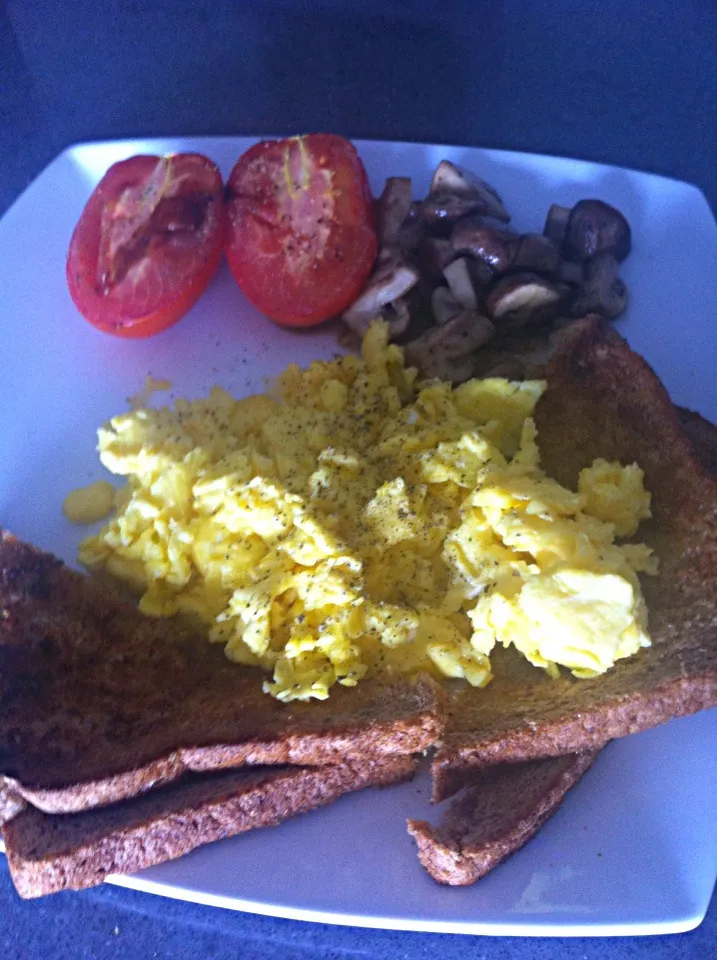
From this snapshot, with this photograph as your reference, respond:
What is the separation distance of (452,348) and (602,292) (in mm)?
506

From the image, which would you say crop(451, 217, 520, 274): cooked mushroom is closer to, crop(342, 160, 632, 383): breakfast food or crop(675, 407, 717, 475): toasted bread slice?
crop(342, 160, 632, 383): breakfast food

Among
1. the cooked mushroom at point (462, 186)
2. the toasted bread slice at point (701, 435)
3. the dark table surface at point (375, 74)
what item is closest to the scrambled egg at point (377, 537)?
the toasted bread slice at point (701, 435)

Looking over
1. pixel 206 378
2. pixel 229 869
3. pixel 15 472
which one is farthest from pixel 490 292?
pixel 229 869

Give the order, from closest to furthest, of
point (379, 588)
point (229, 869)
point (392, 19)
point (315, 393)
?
point (229, 869)
point (379, 588)
point (315, 393)
point (392, 19)

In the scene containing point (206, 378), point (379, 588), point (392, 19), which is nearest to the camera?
point (379, 588)

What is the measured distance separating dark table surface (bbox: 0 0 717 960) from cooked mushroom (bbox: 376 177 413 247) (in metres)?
0.83

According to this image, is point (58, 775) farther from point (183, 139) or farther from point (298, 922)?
point (183, 139)

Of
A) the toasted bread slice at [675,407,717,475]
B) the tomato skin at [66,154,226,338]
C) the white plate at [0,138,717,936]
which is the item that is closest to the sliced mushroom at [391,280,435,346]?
the white plate at [0,138,717,936]

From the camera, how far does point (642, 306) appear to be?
251 centimetres

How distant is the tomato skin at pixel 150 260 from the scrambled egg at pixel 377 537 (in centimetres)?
41

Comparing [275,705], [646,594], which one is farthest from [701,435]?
[275,705]

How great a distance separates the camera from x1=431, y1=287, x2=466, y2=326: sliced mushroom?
239 centimetres

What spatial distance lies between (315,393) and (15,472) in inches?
34.6

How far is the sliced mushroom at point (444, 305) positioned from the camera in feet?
7.84
